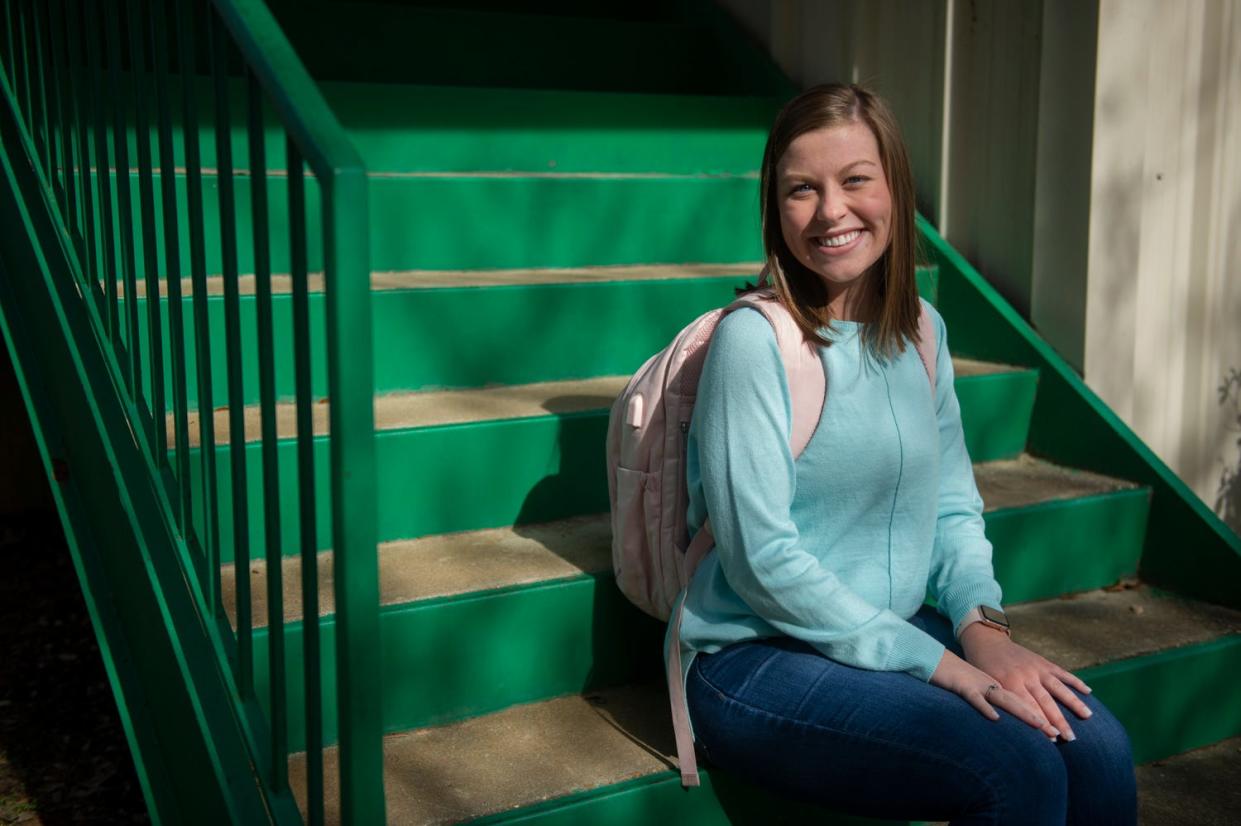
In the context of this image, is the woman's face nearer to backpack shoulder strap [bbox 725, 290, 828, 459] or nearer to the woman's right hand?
backpack shoulder strap [bbox 725, 290, 828, 459]

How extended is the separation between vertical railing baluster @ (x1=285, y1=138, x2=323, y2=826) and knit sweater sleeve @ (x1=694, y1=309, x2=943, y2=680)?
2.02ft

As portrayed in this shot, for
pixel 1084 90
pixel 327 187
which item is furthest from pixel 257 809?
pixel 1084 90

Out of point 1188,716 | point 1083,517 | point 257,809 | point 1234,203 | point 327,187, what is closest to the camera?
point 327,187

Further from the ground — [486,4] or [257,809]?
[486,4]

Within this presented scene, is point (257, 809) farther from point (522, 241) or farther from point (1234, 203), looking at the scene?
→ point (1234, 203)

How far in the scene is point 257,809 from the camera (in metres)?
1.88

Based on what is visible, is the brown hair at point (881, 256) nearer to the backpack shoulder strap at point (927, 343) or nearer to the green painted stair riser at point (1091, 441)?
the backpack shoulder strap at point (927, 343)

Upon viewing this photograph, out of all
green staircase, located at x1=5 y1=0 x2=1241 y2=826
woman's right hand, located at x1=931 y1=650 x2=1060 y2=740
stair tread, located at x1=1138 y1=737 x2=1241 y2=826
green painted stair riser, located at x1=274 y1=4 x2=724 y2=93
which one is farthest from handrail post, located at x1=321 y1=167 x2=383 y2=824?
green painted stair riser, located at x1=274 y1=4 x2=724 y2=93

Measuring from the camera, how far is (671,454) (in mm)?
2203

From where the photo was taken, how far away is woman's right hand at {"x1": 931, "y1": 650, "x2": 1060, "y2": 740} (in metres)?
1.90

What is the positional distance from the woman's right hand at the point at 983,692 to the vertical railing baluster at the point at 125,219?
1.38 m

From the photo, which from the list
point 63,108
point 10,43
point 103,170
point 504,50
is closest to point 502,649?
point 103,170

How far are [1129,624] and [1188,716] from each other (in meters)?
0.23

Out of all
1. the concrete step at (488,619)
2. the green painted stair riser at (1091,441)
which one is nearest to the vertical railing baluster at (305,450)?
the concrete step at (488,619)
